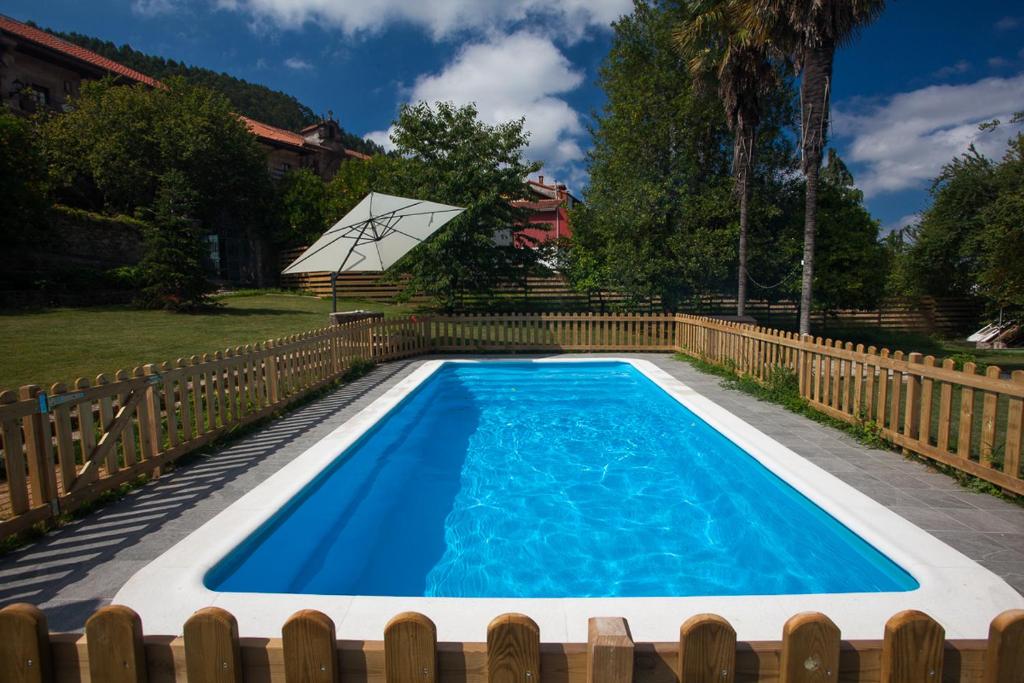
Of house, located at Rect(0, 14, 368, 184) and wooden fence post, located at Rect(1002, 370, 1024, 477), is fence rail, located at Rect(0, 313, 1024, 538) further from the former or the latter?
house, located at Rect(0, 14, 368, 184)

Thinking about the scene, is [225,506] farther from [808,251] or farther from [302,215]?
[302,215]

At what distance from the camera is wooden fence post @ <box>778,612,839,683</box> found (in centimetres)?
126

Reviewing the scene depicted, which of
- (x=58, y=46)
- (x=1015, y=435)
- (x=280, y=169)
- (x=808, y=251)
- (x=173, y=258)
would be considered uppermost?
(x=58, y=46)

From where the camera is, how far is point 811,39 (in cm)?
947

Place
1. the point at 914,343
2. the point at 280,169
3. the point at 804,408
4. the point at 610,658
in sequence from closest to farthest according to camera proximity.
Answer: the point at 610,658 → the point at 804,408 → the point at 914,343 → the point at 280,169

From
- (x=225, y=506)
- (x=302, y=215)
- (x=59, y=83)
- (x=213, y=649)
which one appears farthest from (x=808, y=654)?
(x=59, y=83)

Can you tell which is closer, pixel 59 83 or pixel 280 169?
pixel 59 83

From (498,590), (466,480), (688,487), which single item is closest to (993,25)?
(688,487)

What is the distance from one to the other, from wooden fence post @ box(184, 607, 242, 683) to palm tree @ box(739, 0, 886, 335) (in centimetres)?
1158

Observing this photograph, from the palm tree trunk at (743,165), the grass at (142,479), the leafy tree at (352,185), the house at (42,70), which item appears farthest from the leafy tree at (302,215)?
the grass at (142,479)

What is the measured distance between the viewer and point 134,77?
3291 cm

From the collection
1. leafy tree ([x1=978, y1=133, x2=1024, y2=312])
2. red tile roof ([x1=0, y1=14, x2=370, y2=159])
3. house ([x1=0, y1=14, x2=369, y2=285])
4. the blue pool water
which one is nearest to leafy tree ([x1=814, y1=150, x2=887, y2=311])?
leafy tree ([x1=978, y1=133, x2=1024, y2=312])

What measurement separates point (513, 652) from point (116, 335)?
12851 mm

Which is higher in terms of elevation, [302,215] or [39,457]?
[302,215]
